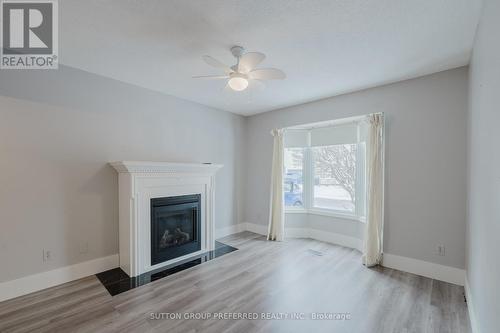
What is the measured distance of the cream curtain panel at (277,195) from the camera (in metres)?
4.36

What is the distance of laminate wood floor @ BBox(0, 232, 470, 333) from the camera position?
1966 mm

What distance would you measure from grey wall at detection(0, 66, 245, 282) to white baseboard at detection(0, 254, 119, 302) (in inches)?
2.7

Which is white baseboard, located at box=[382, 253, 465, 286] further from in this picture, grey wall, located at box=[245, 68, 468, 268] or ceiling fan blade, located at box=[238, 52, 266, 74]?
ceiling fan blade, located at box=[238, 52, 266, 74]

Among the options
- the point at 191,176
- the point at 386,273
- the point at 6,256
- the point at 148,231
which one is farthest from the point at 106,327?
the point at 386,273

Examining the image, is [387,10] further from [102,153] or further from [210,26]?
[102,153]

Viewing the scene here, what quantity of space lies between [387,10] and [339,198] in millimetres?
3109

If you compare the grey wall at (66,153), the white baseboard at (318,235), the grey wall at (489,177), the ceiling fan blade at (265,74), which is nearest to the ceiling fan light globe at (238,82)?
the ceiling fan blade at (265,74)

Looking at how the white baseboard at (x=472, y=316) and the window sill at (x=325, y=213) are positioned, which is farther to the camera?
the window sill at (x=325, y=213)

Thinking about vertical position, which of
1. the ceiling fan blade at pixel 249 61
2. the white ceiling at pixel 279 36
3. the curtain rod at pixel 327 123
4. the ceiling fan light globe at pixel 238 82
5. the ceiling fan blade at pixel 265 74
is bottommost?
the curtain rod at pixel 327 123

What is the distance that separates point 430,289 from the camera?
2566 mm

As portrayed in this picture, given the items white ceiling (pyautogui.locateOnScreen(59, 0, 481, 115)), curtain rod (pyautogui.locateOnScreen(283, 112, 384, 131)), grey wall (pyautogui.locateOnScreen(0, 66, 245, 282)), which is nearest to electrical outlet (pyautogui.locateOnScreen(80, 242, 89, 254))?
grey wall (pyautogui.locateOnScreen(0, 66, 245, 282))

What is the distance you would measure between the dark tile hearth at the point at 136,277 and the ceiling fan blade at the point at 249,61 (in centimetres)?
272

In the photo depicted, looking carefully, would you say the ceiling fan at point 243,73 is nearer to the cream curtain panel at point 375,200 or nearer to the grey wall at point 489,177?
the grey wall at point 489,177

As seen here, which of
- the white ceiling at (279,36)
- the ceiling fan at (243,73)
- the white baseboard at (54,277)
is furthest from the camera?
the white baseboard at (54,277)
